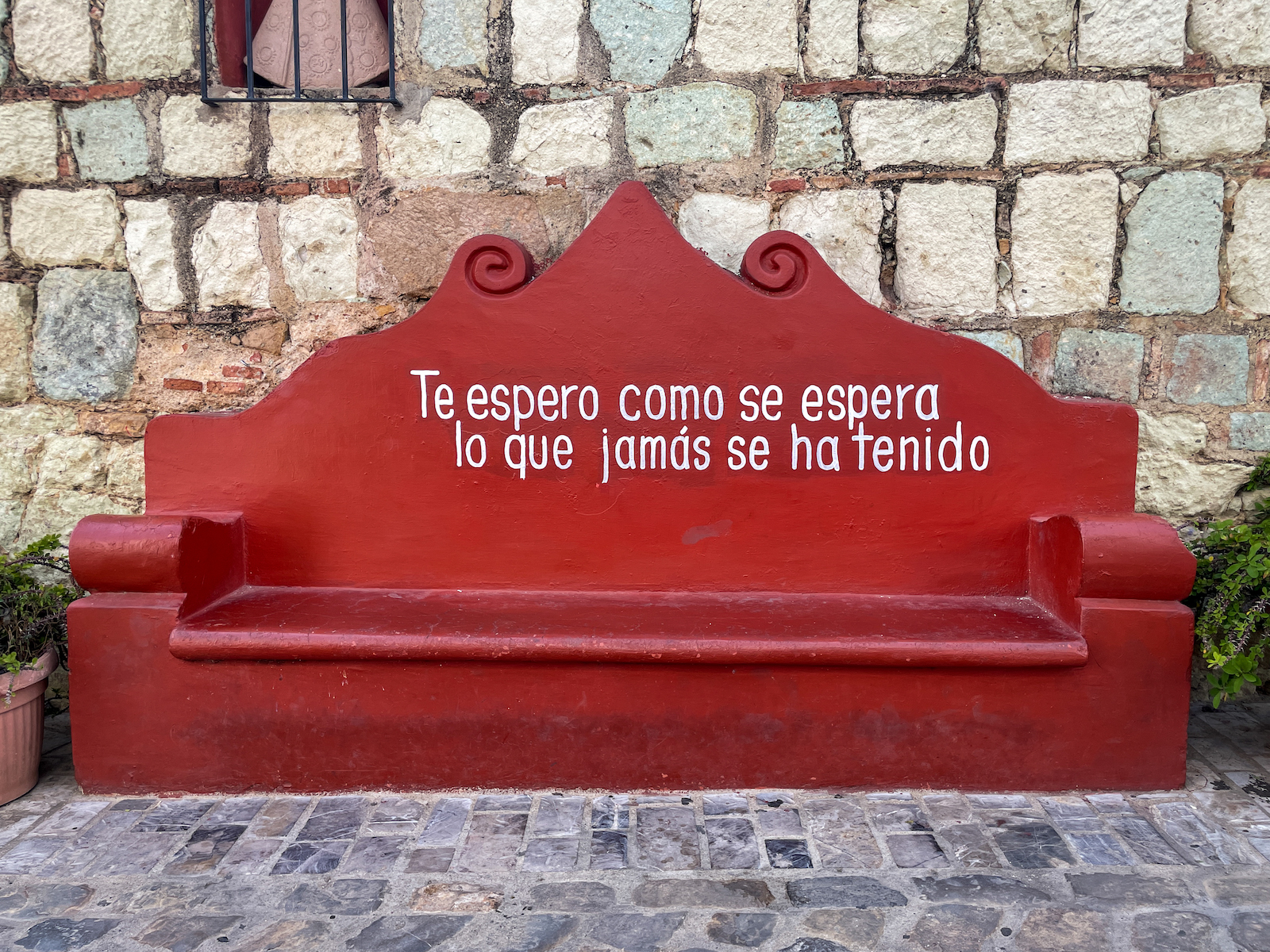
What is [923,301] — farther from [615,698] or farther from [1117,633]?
[615,698]

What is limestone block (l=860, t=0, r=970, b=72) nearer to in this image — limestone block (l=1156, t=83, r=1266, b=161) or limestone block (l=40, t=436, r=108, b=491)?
limestone block (l=1156, t=83, r=1266, b=161)

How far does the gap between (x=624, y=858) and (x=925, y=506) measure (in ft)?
4.53

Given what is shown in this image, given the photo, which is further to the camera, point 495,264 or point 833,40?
point 833,40

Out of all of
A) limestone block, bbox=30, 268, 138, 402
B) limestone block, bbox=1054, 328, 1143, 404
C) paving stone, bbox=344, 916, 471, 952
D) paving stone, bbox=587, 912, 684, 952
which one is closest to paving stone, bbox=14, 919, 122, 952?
paving stone, bbox=344, 916, 471, 952

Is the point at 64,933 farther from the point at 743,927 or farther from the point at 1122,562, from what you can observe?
the point at 1122,562

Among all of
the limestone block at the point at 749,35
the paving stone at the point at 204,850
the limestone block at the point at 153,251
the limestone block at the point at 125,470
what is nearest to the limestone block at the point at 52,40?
the limestone block at the point at 153,251

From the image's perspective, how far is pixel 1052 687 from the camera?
2430mm

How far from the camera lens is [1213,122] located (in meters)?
2.80

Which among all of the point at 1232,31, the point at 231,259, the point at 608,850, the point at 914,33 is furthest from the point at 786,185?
the point at 608,850

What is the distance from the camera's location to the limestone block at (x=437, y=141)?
2924 mm

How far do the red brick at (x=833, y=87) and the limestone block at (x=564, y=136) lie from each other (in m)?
0.61

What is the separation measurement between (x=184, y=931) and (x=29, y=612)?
3.98 ft

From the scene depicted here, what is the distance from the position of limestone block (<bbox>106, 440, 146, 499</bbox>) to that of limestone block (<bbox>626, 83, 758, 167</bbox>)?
78.9 inches

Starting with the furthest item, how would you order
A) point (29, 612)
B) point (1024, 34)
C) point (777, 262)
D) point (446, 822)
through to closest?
point (1024, 34), point (777, 262), point (29, 612), point (446, 822)
